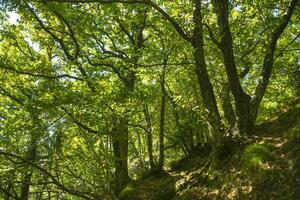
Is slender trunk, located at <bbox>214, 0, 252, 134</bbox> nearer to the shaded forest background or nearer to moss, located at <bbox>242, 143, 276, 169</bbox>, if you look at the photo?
the shaded forest background

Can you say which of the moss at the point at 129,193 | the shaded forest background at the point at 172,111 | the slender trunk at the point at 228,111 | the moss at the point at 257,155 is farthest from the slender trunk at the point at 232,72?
the moss at the point at 129,193

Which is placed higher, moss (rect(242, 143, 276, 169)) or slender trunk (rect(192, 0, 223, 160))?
slender trunk (rect(192, 0, 223, 160))

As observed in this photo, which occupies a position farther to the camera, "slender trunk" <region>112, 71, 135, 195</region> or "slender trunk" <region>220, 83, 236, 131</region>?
"slender trunk" <region>112, 71, 135, 195</region>

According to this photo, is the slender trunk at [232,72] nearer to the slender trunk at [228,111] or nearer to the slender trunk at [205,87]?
the slender trunk at [228,111]

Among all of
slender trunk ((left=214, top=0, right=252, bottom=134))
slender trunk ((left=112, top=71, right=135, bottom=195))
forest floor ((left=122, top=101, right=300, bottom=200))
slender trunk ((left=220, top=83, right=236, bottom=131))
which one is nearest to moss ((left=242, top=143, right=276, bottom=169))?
forest floor ((left=122, top=101, right=300, bottom=200))

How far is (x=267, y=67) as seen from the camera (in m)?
8.13

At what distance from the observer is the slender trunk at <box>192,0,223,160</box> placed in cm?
789

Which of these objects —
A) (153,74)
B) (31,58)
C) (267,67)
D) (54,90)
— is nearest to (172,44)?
(153,74)

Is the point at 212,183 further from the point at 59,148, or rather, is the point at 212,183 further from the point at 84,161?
the point at 59,148

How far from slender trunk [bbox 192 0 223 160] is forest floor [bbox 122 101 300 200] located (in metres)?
0.56

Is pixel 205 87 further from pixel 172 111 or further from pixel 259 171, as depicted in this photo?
pixel 172 111

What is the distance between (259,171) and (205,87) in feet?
8.22

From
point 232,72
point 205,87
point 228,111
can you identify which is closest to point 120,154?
point 228,111

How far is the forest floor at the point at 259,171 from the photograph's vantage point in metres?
6.00
